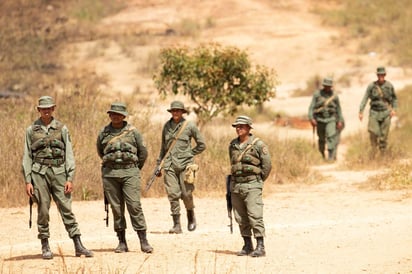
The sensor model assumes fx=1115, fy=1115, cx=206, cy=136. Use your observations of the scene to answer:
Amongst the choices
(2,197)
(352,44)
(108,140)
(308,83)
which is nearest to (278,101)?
(308,83)

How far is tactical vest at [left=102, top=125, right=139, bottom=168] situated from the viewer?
1178cm

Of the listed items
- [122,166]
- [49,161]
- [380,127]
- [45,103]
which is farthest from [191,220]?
[380,127]

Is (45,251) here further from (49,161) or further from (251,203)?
(251,203)

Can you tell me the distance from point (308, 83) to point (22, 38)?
10422 millimetres

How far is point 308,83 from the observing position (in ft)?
115

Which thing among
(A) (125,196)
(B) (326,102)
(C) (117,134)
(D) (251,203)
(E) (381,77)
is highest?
(E) (381,77)

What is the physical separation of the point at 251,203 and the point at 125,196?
53.8 inches

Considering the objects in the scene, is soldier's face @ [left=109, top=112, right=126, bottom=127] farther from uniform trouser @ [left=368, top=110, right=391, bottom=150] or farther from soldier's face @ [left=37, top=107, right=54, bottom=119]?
uniform trouser @ [left=368, top=110, right=391, bottom=150]

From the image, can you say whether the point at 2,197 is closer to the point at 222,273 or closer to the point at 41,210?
the point at 41,210

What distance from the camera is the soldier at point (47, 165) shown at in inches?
448

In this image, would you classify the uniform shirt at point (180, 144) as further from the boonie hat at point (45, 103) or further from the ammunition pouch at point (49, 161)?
the boonie hat at point (45, 103)

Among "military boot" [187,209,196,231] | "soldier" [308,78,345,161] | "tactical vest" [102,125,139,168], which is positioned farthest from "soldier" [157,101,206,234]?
"soldier" [308,78,345,161]

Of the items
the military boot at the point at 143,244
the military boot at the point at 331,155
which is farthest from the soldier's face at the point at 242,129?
the military boot at the point at 331,155

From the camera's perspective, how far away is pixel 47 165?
1137 cm
